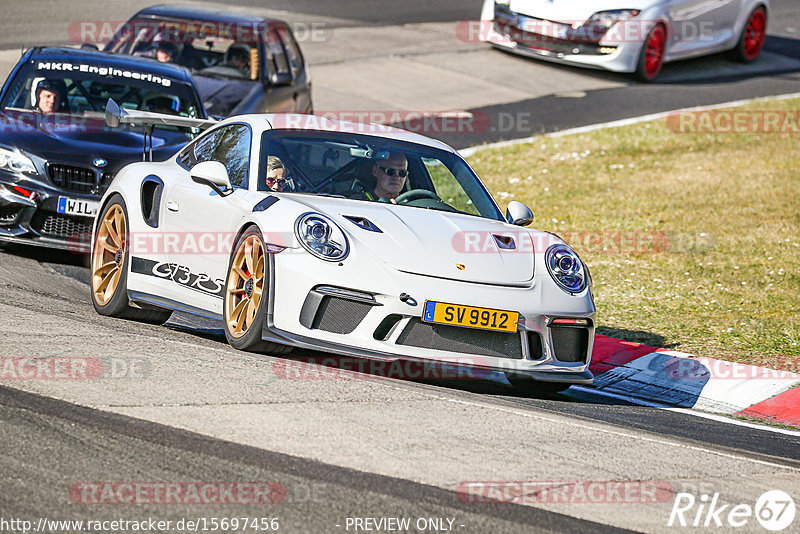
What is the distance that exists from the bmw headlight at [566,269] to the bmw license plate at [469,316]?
54 centimetres

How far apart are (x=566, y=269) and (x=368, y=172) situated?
4.55 feet

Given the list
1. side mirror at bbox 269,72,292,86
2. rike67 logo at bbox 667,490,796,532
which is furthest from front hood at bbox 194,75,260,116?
rike67 logo at bbox 667,490,796,532

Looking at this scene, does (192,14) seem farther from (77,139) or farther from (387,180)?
(387,180)

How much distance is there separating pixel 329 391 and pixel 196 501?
1569 millimetres

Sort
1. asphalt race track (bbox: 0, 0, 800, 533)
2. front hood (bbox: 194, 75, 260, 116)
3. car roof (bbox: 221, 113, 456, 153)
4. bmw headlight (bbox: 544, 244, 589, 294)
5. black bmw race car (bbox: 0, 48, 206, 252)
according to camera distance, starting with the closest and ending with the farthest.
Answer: asphalt race track (bbox: 0, 0, 800, 533) < bmw headlight (bbox: 544, 244, 589, 294) < car roof (bbox: 221, 113, 456, 153) < black bmw race car (bbox: 0, 48, 206, 252) < front hood (bbox: 194, 75, 260, 116)

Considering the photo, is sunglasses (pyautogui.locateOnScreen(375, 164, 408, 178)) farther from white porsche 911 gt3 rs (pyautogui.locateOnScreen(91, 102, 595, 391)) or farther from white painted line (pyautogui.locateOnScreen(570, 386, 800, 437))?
white painted line (pyautogui.locateOnScreen(570, 386, 800, 437))

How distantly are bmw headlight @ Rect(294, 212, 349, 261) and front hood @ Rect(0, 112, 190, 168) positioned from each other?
140 inches

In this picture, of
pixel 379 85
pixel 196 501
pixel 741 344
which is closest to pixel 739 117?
pixel 379 85

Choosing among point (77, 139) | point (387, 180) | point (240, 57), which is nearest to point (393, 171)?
point (387, 180)

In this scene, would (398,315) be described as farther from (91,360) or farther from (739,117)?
(739,117)

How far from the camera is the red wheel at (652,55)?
1936 cm

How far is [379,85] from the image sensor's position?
18.5 m

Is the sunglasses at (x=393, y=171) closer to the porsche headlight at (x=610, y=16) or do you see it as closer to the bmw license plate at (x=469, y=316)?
the bmw license plate at (x=469, y=316)

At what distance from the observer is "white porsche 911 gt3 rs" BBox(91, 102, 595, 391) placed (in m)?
6.41
